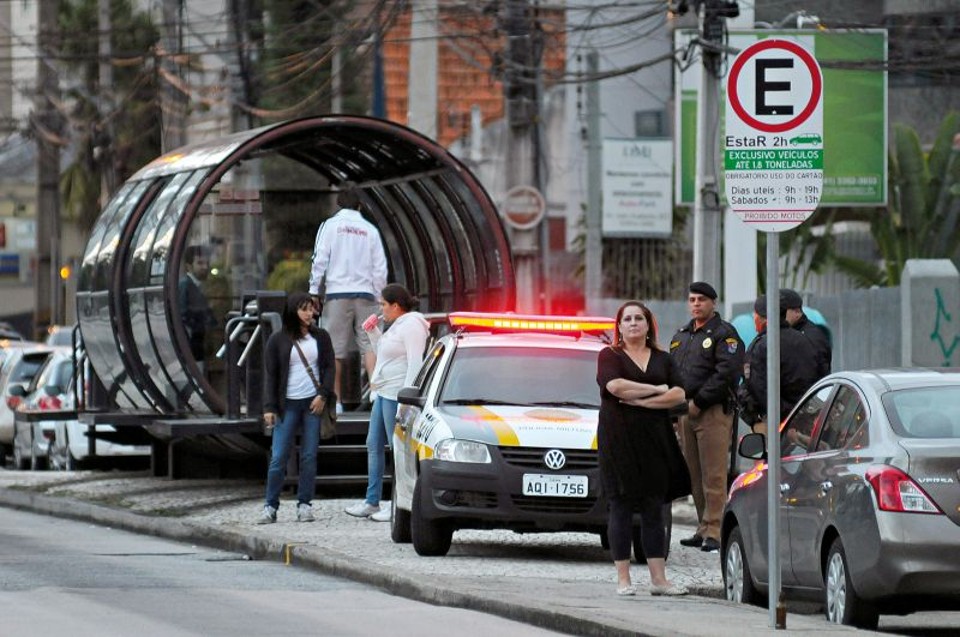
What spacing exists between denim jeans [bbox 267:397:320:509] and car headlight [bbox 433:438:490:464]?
3058 mm

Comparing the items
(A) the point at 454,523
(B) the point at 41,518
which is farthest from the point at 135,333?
(A) the point at 454,523

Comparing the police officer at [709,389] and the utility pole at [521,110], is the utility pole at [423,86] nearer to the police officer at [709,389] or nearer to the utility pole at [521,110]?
the utility pole at [521,110]

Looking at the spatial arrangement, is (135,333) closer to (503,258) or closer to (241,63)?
(503,258)

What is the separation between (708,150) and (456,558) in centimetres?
1099

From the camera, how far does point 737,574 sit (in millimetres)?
13109

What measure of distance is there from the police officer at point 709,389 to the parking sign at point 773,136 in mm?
4764

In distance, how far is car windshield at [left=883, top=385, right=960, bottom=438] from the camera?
1111cm

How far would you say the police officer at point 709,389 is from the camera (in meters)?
16.0

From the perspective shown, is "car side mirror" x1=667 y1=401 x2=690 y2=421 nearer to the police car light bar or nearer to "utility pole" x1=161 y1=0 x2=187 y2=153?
the police car light bar

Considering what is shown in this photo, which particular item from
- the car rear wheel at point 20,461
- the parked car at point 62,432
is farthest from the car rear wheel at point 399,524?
the car rear wheel at point 20,461

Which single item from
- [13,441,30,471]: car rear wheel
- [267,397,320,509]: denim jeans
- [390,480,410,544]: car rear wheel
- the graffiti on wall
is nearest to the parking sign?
[390,480,410,544]: car rear wheel

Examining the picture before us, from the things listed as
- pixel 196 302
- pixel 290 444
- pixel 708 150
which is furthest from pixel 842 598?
pixel 708 150

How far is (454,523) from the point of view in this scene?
1527cm

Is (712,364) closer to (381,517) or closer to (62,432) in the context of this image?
(381,517)
